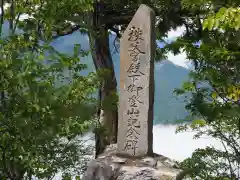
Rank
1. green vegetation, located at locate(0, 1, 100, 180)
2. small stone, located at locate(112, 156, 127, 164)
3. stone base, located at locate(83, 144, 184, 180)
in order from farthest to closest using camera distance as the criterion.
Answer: small stone, located at locate(112, 156, 127, 164), stone base, located at locate(83, 144, 184, 180), green vegetation, located at locate(0, 1, 100, 180)

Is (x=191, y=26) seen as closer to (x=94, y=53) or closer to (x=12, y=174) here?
(x=94, y=53)

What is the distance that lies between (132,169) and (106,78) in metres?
4.49

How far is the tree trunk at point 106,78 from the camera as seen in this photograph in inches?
374

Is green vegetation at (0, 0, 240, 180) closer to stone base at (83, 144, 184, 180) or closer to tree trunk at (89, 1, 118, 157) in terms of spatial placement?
tree trunk at (89, 1, 118, 157)

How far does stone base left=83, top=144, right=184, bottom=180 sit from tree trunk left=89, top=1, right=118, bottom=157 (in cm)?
350

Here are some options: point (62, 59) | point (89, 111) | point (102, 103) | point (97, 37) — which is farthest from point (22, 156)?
point (97, 37)

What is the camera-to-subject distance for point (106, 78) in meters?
9.72

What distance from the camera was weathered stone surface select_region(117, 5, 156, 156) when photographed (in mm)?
5812

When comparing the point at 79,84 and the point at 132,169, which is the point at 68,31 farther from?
the point at 132,169

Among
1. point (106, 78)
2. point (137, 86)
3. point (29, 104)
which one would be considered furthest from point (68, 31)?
point (29, 104)

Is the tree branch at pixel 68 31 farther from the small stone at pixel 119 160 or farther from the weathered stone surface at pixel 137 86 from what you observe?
the small stone at pixel 119 160

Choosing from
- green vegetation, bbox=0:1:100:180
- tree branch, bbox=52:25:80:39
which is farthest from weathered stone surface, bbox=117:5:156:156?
tree branch, bbox=52:25:80:39

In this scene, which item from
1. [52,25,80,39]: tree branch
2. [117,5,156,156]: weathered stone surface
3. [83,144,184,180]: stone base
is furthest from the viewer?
[52,25,80,39]: tree branch

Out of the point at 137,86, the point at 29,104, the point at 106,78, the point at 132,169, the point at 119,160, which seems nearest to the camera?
the point at 29,104
